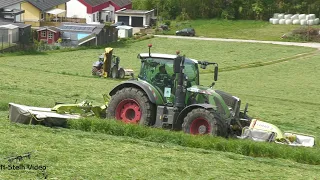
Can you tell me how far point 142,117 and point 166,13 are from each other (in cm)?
6548

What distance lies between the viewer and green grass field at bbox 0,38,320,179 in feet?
33.6

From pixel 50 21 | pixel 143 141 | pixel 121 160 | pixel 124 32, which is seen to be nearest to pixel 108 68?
pixel 143 141

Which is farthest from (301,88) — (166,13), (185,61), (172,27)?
(166,13)

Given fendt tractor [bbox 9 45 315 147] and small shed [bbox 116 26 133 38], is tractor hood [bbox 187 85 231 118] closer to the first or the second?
fendt tractor [bbox 9 45 315 147]

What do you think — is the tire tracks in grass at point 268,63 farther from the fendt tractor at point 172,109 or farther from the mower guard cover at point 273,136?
the mower guard cover at point 273,136

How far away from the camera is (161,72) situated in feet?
48.9

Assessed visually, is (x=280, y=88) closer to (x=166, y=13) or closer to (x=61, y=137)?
(x=61, y=137)

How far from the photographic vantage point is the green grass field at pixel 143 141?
10250mm

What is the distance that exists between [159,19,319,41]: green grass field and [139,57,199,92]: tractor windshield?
4771cm

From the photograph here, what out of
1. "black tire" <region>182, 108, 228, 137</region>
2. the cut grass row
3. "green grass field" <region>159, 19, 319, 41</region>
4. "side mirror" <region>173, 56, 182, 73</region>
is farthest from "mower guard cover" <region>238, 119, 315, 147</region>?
"green grass field" <region>159, 19, 319, 41</region>

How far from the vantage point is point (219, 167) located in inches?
427

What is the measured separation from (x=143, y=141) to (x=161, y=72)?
2.62 metres

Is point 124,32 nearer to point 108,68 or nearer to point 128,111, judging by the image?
point 108,68

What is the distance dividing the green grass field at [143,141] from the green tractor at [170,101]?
5.33 ft
